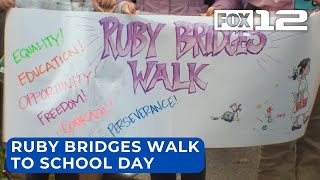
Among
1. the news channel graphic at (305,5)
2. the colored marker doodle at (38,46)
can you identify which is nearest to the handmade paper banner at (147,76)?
the colored marker doodle at (38,46)

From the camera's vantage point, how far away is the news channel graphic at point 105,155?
2.66m

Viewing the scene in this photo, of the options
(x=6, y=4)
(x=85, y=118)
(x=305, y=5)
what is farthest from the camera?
(x=305, y=5)

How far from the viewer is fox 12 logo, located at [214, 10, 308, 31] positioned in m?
2.56

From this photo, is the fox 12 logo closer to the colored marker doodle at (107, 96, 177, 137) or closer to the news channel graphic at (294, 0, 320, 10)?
the news channel graphic at (294, 0, 320, 10)

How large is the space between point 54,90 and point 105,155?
1.27ft

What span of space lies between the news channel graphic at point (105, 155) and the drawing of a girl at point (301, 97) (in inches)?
18.9

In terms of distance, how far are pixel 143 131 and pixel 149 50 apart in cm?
38

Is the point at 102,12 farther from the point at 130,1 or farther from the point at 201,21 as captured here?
the point at 201,21

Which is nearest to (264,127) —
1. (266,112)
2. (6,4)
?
(266,112)

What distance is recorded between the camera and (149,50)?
258cm

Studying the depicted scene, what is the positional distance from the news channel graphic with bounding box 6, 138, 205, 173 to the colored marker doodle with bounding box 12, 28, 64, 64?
1.27ft

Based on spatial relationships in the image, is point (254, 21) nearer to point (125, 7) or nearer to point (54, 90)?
point (125, 7)

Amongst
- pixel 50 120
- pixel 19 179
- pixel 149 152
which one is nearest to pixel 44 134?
pixel 50 120

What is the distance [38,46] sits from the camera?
8.40ft
